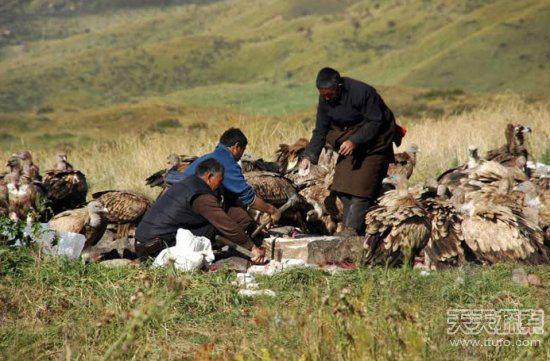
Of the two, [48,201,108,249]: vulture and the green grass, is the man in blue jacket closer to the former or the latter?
[48,201,108,249]: vulture

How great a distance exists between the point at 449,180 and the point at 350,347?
6360 millimetres

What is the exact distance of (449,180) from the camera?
11281mm

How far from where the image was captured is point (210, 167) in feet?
27.5

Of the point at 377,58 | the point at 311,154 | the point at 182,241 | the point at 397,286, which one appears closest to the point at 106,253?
the point at 182,241

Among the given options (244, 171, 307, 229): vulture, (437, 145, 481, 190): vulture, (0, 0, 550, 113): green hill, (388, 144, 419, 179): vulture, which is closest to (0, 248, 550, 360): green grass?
(244, 171, 307, 229): vulture

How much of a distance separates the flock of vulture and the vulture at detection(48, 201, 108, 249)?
0.01 m

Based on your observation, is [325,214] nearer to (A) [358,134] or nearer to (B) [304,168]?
(B) [304,168]

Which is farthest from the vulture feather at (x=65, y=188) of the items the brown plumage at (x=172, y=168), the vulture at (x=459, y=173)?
the vulture at (x=459, y=173)

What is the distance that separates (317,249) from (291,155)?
3393mm

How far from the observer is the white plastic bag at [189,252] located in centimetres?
798

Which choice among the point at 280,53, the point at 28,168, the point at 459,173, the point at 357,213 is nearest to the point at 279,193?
the point at 357,213

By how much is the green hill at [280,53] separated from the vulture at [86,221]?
108 ft

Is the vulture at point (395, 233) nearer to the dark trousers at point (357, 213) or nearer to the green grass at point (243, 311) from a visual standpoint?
the green grass at point (243, 311)

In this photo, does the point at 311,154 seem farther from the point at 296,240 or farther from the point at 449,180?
the point at 449,180
